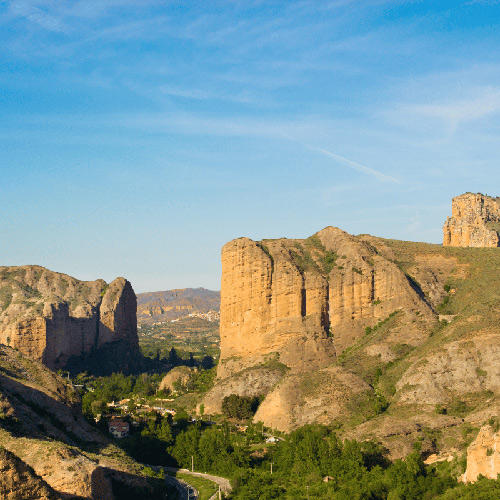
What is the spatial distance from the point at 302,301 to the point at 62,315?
56.7 m

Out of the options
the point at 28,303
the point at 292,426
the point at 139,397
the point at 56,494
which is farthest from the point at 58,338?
the point at 56,494

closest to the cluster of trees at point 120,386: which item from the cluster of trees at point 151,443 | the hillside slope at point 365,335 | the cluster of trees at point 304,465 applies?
the cluster of trees at point 151,443

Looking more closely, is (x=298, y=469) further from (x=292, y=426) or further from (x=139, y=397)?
(x=139, y=397)

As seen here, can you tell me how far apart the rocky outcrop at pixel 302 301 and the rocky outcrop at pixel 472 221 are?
36174 mm

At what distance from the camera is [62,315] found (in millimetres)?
146875

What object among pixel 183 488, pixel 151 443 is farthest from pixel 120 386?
pixel 183 488

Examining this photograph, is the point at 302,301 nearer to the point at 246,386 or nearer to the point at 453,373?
the point at 246,386

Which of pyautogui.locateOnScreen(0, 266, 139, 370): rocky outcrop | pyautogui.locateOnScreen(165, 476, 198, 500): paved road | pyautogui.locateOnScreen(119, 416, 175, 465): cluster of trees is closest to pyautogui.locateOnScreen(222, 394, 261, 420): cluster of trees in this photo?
pyautogui.locateOnScreen(119, 416, 175, 465): cluster of trees

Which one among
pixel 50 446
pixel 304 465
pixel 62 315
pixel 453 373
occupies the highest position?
pixel 62 315

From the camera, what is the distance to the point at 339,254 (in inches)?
4596

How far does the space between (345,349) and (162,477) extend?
4261 cm

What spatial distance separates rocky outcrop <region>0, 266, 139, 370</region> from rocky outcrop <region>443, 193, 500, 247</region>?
6852 centimetres

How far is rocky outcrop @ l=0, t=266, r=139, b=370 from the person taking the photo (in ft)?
452

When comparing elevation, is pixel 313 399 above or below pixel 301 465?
above
